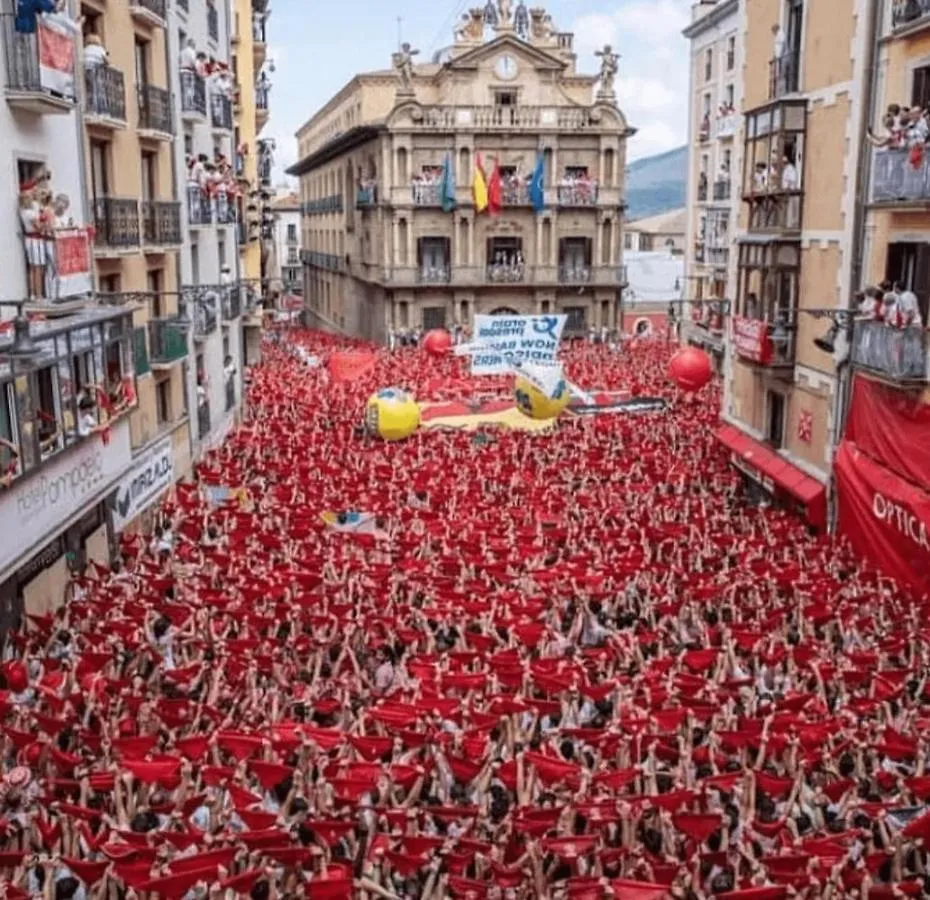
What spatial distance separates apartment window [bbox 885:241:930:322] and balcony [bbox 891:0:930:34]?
3.24 meters

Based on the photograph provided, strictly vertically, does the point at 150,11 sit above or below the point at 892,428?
above

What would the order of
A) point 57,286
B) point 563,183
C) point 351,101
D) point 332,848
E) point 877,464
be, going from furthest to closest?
point 351,101 < point 563,183 < point 877,464 < point 57,286 < point 332,848

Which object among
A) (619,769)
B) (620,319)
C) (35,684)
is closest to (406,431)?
(35,684)

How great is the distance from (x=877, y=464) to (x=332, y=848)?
12.6 m

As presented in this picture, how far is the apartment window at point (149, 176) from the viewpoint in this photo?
23.4 meters

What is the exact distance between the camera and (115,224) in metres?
20.9

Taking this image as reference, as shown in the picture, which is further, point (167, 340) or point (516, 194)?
point (516, 194)

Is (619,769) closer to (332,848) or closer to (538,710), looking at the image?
(538,710)

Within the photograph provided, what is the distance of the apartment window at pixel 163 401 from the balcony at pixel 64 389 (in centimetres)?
614

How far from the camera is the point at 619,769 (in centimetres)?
1050

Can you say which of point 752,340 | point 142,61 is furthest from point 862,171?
point 142,61

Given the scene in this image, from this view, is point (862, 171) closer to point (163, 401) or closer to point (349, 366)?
point (163, 401)

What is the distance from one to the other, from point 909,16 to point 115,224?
14086 mm

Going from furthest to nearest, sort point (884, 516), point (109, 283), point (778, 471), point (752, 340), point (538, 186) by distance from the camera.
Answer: point (538, 186), point (752, 340), point (778, 471), point (109, 283), point (884, 516)
